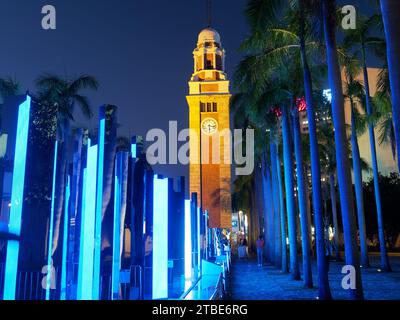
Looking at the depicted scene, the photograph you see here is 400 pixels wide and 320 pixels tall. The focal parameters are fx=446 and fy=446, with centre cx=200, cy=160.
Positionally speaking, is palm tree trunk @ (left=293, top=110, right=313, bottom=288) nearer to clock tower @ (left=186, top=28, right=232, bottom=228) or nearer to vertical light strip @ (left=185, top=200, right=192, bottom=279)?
vertical light strip @ (left=185, top=200, right=192, bottom=279)

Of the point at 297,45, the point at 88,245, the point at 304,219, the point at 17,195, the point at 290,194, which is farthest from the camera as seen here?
the point at 290,194

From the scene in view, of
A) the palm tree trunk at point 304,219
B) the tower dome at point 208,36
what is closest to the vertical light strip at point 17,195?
the palm tree trunk at point 304,219

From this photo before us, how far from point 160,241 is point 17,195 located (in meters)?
4.32

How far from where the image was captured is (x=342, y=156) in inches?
398

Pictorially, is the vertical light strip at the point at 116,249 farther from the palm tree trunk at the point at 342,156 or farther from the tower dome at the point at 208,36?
the tower dome at the point at 208,36

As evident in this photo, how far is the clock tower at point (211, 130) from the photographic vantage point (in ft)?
170

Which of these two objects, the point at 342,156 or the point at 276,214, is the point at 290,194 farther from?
the point at 342,156

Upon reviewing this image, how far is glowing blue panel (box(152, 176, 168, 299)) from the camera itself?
Result: 28.3 feet

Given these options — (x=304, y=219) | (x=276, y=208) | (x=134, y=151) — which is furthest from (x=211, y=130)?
(x=134, y=151)

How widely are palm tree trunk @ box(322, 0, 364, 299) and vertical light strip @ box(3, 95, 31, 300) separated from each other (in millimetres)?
7201

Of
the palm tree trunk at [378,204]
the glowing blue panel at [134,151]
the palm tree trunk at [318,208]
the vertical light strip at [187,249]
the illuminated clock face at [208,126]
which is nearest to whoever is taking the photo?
the glowing blue panel at [134,151]

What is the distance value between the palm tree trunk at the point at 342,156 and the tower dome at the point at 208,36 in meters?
43.8
